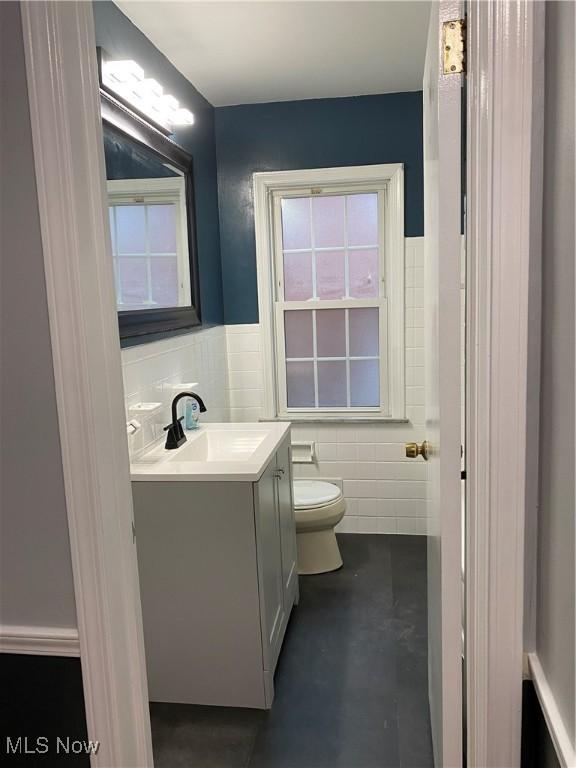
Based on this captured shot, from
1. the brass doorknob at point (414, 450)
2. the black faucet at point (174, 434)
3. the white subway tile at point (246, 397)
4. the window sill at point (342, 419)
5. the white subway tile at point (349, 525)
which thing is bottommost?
the white subway tile at point (349, 525)

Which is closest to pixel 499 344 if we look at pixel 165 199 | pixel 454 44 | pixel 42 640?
pixel 454 44

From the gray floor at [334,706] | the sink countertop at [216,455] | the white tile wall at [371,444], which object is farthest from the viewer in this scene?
the white tile wall at [371,444]

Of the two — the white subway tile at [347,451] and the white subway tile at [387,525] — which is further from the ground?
the white subway tile at [347,451]

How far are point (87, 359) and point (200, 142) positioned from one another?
2501 mm

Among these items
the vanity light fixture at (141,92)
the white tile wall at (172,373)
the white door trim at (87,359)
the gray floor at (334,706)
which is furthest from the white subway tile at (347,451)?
the white door trim at (87,359)

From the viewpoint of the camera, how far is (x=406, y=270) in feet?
11.6

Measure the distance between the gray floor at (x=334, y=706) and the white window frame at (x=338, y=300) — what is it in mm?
1154

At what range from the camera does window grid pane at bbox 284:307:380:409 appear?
3699mm

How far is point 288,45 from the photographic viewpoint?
2.73m

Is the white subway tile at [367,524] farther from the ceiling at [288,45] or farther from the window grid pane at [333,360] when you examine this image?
the ceiling at [288,45]

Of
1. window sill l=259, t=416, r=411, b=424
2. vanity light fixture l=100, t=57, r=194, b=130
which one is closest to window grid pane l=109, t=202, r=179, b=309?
vanity light fixture l=100, t=57, r=194, b=130

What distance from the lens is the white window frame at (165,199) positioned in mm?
2271

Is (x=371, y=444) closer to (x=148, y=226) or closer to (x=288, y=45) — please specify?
(x=148, y=226)

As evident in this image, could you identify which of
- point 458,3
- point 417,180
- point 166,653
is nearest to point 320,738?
point 166,653
